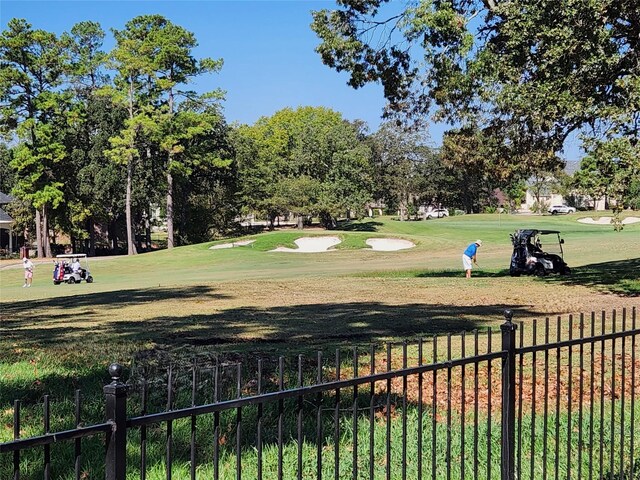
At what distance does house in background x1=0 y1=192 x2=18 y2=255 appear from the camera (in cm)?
6684

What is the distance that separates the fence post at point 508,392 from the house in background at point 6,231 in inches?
2641

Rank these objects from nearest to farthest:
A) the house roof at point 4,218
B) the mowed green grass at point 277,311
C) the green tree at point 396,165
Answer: the mowed green grass at point 277,311 < the house roof at point 4,218 < the green tree at point 396,165

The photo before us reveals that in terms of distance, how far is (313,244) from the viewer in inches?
2087

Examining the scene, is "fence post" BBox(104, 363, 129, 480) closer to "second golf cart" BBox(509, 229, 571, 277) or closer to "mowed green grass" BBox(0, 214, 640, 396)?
"mowed green grass" BBox(0, 214, 640, 396)

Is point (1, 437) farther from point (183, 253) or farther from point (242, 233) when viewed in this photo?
point (242, 233)

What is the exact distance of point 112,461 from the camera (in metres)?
2.66

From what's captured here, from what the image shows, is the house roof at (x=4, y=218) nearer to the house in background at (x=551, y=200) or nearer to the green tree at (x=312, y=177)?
the green tree at (x=312, y=177)

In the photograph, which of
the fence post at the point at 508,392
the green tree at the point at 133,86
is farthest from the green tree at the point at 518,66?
the green tree at the point at 133,86

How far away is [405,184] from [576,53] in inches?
3092

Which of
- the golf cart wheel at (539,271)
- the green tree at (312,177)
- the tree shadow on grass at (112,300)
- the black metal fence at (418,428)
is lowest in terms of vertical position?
the tree shadow on grass at (112,300)

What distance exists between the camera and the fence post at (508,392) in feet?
14.4

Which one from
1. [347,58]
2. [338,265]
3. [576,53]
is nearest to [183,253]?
[338,265]

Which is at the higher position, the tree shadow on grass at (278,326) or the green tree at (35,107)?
the green tree at (35,107)

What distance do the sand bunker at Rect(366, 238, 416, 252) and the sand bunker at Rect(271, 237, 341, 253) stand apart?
261 centimetres
